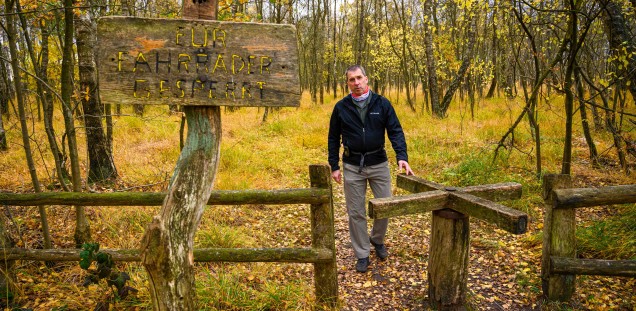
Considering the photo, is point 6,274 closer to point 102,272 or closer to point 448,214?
point 102,272

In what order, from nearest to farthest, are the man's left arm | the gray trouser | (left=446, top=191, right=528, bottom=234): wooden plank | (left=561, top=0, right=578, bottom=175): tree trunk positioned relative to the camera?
1. (left=446, top=191, right=528, bottom=234): wooden plank
2. the man's left arm
3. the gray trouser
4. (left=561, top=0, right=578, bottom=175): tree trunk

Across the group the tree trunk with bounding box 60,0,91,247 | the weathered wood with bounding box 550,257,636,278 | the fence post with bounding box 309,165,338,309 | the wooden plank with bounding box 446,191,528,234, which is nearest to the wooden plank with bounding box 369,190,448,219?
the wooden plank with bounding box 446,191,528,234

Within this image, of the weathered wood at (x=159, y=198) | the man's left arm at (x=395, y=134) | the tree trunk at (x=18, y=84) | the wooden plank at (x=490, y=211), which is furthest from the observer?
the man's left arm at (x=395, y=134)

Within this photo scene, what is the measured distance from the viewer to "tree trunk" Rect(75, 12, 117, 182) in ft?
17.9

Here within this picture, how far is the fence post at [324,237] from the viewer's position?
10.4ft

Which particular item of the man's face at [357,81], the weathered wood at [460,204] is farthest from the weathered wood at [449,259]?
the man's face at [357,81]

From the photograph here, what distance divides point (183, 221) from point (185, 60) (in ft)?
2.67

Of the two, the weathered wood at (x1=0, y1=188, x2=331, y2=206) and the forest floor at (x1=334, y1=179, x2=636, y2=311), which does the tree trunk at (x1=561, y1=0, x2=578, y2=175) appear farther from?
the weathered wood at (x1=0, y1=188, x2=331, y2=206)

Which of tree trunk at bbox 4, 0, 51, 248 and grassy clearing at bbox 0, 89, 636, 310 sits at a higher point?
tree trunk at bbox 4, 0, 51, 248

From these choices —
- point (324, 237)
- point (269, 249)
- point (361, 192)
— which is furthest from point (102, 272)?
point (361, 192)

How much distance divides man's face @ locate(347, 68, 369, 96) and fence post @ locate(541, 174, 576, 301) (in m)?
1.89

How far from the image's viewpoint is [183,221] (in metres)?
1.79

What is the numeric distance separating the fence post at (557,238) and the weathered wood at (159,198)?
79.2 inches

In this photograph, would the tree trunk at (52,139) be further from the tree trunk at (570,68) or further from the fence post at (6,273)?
the tree trunk at (570,68)
